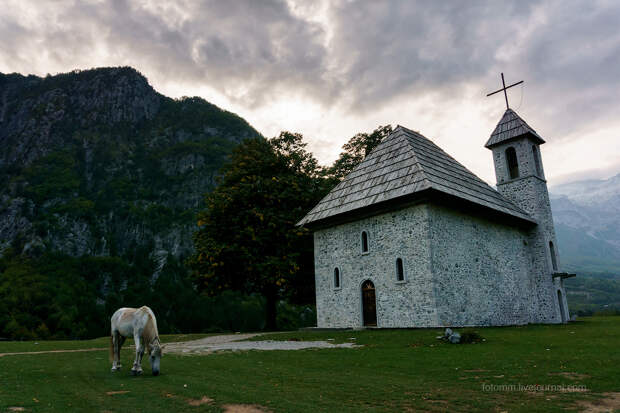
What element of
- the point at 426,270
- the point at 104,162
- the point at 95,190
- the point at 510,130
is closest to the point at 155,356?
the point at 426,270

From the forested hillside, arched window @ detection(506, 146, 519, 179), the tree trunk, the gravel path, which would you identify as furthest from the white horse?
the forested hillside

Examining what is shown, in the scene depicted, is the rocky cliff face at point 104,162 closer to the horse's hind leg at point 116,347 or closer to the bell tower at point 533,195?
the bell tower at point 533,195

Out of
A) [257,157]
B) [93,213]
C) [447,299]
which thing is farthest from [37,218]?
[447,299]

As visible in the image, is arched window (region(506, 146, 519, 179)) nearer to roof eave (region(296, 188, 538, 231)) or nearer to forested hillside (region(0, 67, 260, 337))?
roof eave (region(296, 188, 538, 231))

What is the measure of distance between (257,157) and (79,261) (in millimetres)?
62900

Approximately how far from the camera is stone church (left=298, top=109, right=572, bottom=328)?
18672 mm

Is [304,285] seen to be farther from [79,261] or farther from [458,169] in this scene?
[79,261]

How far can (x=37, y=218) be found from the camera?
7712 cm

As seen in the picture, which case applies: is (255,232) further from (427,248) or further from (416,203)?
(427,248)

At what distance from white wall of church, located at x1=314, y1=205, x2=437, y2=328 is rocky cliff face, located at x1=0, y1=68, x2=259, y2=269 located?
6581 cm

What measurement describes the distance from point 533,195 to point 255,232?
1882cm

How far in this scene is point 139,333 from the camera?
8.41 metres

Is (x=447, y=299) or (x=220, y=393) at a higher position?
(x=447, y=299)

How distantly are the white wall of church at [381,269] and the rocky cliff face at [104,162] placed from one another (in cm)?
6581
